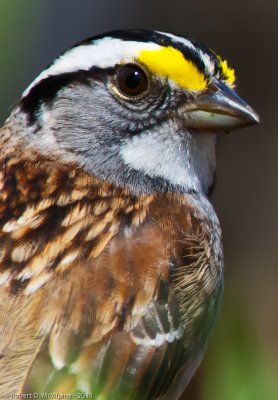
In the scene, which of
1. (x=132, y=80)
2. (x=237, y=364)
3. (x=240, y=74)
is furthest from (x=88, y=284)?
(x=240, y=74)

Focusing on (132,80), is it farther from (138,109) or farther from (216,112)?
(216,112)

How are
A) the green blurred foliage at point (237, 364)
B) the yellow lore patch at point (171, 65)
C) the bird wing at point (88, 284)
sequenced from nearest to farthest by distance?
the green blurred foliage at point (237, 364)
the bird wing at point (88, 284)
the yellow lore patch at point (171, 65)

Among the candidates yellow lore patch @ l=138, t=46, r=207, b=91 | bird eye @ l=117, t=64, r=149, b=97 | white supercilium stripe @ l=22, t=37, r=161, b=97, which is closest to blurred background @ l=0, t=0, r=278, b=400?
white supercilium stripe @ l=22, t=37, r=161, b=97

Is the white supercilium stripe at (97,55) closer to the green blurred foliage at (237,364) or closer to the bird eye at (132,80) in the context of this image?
the bird eye at (132,80)

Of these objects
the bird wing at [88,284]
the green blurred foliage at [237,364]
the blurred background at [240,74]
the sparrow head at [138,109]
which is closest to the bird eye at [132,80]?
the sparrow head at [138,109]

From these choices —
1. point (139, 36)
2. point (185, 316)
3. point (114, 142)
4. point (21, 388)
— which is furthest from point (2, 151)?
point (21, 388)

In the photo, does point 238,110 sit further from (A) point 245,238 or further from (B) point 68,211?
(A) point 245,238

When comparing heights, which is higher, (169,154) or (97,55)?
(97,55)
